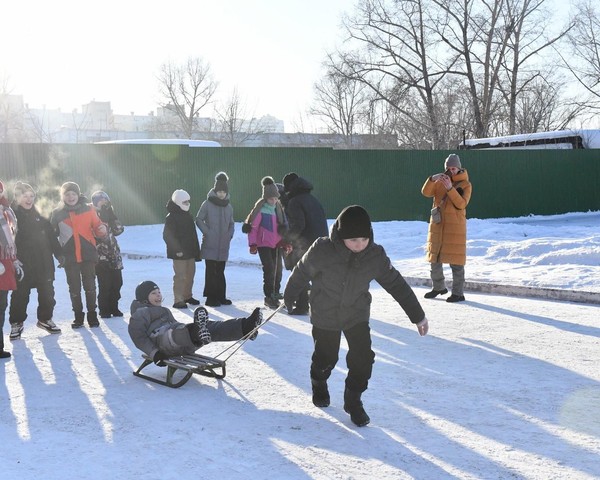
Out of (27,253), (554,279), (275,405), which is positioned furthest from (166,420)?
(554,279)

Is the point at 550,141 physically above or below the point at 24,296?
above

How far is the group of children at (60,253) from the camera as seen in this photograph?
315 inches

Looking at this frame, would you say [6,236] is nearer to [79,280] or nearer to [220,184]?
[79,280]

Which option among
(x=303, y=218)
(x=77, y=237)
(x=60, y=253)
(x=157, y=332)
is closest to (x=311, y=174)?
(x=303, y=218)

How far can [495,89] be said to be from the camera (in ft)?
149

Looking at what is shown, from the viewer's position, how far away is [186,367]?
19.7 ft

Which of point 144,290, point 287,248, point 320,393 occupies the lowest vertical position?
point 320,393

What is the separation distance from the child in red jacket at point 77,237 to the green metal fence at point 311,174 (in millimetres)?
9641

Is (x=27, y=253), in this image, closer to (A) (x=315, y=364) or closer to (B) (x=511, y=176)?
(A) (x=315, y=364)

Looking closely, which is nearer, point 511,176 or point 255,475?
point 255,475

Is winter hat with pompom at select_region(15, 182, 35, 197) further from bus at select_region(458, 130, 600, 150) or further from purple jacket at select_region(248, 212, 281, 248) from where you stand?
bus at select_region(458, 130, 600, 150)

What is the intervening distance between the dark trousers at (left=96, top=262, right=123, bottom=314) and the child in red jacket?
508 millimetres

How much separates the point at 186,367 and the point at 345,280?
1.67 meters

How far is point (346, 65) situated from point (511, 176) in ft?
60.1
